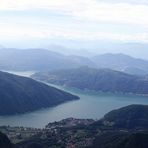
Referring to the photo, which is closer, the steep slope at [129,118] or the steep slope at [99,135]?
the steep slope at [99,135]

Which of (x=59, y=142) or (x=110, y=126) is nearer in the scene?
(x=59, y=142)

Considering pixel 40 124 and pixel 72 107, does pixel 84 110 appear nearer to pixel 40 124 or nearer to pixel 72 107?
pixel 72 107

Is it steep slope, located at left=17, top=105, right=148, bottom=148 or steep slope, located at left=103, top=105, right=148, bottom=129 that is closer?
steep slope, located at left=17, top=105, right=148, bottom=148

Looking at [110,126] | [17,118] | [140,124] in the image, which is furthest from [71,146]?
[17,118]

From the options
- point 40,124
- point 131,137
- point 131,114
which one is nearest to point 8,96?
point 40,124

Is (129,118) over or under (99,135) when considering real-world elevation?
over

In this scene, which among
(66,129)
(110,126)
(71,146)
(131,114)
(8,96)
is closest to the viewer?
(71,146)

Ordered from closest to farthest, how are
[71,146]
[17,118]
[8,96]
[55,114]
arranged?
[71,146]
[17,118]
[55,114]
[8,96]

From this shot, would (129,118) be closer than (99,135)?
No

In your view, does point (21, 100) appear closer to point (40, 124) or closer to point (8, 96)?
point (8, 96)
